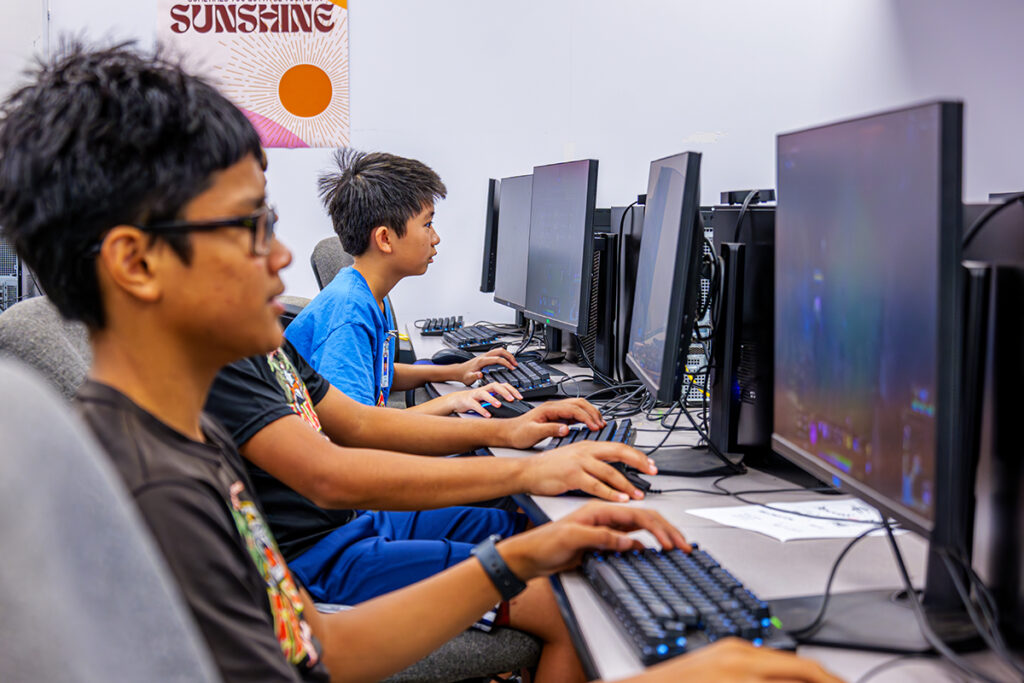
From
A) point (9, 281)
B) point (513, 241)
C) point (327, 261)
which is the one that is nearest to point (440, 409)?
point (513, 241)

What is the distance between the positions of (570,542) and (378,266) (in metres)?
1.55

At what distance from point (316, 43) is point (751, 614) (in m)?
3.78

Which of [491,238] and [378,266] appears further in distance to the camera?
[491,238]

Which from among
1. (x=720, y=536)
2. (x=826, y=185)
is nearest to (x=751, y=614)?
(x=720, y=536)

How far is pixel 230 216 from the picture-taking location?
0.83 m

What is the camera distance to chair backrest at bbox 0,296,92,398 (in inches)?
45.5

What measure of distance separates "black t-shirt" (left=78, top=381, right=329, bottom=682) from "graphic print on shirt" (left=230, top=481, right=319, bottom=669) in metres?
0.02

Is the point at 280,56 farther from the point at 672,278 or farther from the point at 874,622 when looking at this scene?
the point at 874,622

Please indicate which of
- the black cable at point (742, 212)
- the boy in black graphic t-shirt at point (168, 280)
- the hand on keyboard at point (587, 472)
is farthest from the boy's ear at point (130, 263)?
the black cable at point (742, 212)

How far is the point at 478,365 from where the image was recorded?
2.46m

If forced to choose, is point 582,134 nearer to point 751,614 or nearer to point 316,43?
point 316,43

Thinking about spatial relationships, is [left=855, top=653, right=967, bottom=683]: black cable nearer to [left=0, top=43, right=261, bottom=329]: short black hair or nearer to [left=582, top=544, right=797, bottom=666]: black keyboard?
[left=582, top=544, right=797, bottom=666]: black keyboard

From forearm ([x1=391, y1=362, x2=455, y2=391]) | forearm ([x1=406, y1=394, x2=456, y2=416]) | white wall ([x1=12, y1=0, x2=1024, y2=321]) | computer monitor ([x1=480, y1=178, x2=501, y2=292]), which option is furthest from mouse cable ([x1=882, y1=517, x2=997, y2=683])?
white wall ([x1=12, y1=0, x2=1024, y2=321])

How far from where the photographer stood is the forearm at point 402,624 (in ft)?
3.35
